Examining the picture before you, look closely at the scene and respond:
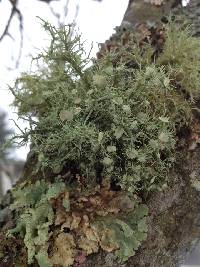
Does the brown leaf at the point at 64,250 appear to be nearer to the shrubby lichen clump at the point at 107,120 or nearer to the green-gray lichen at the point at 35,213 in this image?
the green-gray lichen at the point at 35,213

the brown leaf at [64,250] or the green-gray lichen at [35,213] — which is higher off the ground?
the green-gray lichen at [35,213]

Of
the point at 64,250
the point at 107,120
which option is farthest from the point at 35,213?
the point at 107,120

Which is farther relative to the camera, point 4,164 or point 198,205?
point 4,164

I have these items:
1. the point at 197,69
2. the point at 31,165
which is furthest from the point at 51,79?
the point at 197,69

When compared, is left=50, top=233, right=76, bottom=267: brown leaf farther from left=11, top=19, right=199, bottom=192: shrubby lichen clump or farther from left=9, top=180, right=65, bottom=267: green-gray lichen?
left=11, top=19, right=199, bottom=192: shrubby lichen clump

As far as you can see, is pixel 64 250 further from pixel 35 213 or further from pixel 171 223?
pixel 171 223

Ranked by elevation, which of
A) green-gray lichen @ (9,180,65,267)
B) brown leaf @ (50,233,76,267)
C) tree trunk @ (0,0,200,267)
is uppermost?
green-gray lichen @ (9,180,65,267)

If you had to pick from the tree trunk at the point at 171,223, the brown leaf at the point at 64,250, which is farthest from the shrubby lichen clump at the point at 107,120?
the brown leaf at the point at 64,250

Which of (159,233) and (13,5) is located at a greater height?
(13,5)

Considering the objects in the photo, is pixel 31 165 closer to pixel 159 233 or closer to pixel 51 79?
pixel 51 79

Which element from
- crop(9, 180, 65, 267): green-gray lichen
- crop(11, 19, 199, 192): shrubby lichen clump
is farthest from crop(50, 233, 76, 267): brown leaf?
crop(11, 19, 199, 192): shrubby lichen clump

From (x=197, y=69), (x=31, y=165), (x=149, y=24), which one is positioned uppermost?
(x=149, y=24)
